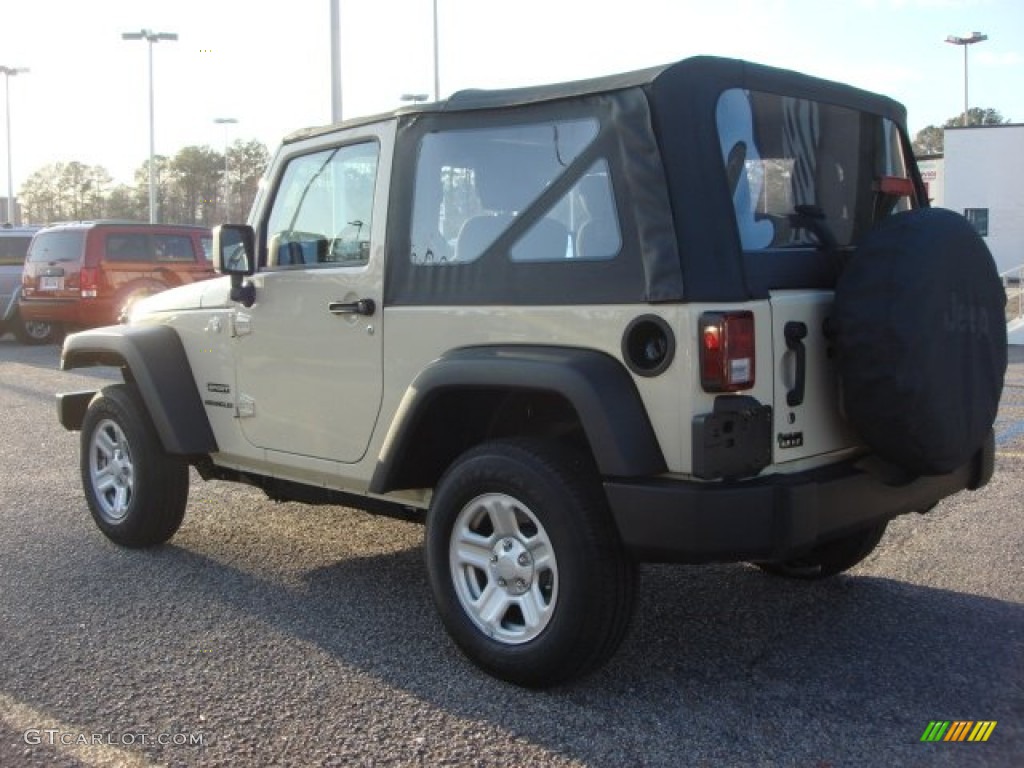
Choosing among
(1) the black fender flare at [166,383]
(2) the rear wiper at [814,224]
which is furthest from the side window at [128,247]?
(2) the rear wiper at [814,224]

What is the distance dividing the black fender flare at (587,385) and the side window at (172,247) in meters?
13.4

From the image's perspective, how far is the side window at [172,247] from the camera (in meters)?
16.3

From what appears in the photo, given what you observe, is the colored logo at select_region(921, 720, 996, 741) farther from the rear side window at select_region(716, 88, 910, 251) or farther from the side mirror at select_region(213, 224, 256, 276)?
the side mirror at select_region(213, 224, 256, 276)

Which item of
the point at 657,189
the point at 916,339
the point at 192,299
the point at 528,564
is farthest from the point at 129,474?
the point at 916,339

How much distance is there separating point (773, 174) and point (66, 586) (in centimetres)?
350

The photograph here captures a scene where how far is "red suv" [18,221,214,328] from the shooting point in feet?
52.9

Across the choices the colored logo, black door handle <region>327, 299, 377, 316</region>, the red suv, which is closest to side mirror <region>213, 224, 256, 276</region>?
black door handle <region>327, 299, 377, 316</region>

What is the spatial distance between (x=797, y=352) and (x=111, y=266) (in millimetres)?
14479

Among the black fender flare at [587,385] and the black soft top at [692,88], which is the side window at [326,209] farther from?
the black fender flare at [587,385]

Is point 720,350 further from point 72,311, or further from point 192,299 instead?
point 72,311

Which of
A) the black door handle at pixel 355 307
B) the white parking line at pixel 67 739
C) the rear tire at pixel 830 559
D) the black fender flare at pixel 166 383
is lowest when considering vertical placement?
the white parking line at pixel 67 739

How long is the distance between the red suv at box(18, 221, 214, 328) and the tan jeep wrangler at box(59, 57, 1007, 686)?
486 inches

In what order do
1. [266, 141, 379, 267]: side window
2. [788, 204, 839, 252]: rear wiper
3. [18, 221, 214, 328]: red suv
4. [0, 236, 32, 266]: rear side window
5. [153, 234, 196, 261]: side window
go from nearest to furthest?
[788, 204, 839, 252]: rear wiper, [266, 141, 379, 267]: side window, [18, 221, 214, 328]: red suv, [153, 234, 196, 261]: side window, [0, 236, 32, 266]: rear side window

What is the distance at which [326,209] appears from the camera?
15.3ft
